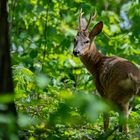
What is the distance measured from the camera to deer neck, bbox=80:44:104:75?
23.8 ft

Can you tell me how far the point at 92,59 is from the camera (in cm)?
743

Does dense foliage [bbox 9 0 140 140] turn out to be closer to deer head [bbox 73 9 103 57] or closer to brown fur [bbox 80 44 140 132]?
brown fur [bbox 80 44 140 132]

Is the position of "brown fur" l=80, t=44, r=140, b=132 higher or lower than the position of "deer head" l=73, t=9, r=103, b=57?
lower

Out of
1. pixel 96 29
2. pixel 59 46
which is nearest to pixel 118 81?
pixel 96 29

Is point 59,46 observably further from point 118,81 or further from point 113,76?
point 118,81

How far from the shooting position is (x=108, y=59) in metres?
6.95

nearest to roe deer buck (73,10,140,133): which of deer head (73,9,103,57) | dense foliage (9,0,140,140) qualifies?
deer head (73,9,103,57)

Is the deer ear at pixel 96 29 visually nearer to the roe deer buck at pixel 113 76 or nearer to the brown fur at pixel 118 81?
the roe deer buck at pixel 113 76

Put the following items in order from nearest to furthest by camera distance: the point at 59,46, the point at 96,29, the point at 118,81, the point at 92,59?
the point at 118,81
the point at 92,59
the point at 96,29
the point at 59,46

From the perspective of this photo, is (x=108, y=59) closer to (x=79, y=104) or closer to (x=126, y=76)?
(x=126, y=76)

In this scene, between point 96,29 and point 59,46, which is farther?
point 59,46

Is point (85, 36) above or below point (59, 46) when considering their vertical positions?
above

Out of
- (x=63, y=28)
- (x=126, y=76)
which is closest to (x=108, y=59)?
(x=126, y=76)

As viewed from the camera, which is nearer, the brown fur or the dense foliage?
the dense foliage
